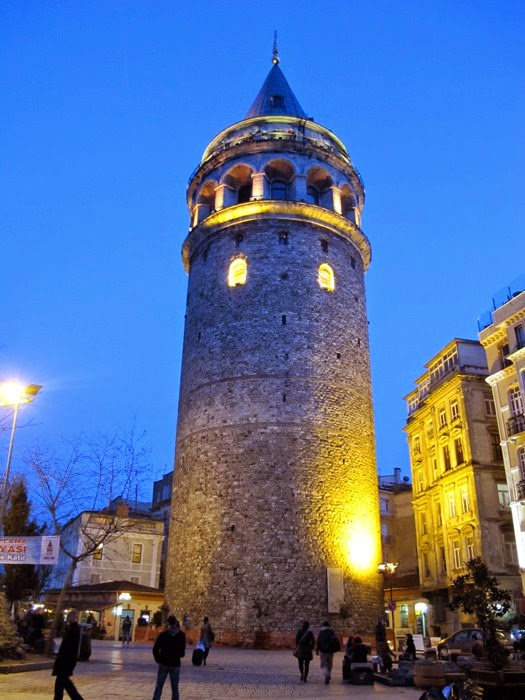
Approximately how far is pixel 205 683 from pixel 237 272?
1676 centimetres

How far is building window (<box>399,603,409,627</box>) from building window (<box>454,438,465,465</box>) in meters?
10.8

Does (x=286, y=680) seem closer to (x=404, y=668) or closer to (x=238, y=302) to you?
(x=404, y=668)

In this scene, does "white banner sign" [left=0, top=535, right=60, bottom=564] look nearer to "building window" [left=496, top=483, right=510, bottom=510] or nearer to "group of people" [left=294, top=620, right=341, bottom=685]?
"group of people" [left=294, top=620, right=341, bottom=685]

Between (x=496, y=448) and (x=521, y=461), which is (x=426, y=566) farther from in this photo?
(x=521, y=461)

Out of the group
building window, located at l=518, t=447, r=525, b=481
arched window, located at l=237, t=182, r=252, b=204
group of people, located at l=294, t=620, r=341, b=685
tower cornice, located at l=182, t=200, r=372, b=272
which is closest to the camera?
group of people, located at l=294, t=620, r=341, b=685

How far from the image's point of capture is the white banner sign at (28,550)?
12016 mm

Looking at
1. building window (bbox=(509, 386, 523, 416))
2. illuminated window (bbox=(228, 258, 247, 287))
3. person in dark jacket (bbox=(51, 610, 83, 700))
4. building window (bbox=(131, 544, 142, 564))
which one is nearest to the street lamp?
person in dark jacket (bbox=(51, 610, 83, 700))

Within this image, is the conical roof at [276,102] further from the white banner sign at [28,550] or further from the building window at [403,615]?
the building window at [403,615]

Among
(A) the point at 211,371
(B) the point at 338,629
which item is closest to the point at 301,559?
(B) the point at 338,629

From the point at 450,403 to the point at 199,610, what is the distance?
636 inches

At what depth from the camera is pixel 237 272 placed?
81.9 feet

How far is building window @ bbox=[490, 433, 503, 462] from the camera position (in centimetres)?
2802

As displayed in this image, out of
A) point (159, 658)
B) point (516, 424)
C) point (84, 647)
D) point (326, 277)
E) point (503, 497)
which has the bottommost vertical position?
point (84, 647)

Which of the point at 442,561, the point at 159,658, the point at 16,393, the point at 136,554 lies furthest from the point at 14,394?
the point at 136,554
